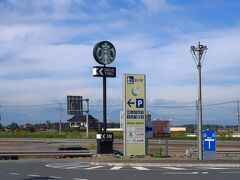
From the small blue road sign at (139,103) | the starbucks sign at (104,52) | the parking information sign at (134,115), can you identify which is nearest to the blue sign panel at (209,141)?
the parking information sign at (134,115)

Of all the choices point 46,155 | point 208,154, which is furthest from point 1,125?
point 208,154

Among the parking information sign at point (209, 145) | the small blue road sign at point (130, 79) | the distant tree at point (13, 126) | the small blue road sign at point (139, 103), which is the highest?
the small blue road sign at point (130, 79)

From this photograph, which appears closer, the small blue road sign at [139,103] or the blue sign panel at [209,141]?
the blue sign panel at [209,141]

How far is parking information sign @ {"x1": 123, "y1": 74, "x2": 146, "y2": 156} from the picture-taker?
3072cm

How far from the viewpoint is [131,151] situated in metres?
30.8

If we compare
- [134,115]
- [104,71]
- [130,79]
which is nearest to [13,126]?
[104,71]

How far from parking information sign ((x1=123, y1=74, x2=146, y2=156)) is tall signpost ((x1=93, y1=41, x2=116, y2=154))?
46.8 inches

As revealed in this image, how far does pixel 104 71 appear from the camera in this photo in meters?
31.5

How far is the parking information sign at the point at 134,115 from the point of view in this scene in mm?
30719

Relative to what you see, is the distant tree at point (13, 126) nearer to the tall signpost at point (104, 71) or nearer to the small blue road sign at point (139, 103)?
the tall signpost at point (104, 71)

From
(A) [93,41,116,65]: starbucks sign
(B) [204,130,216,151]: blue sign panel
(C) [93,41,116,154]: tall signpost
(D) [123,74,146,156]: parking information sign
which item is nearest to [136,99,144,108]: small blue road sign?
(D) [123,74,146,156]: parking information sign

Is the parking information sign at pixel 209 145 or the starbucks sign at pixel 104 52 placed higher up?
the starbucks sign at pixel 104 52

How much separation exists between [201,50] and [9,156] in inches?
600

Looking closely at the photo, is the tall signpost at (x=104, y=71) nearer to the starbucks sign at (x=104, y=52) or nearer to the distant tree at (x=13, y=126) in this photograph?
the starbucks sign at (x=104, y=52)
